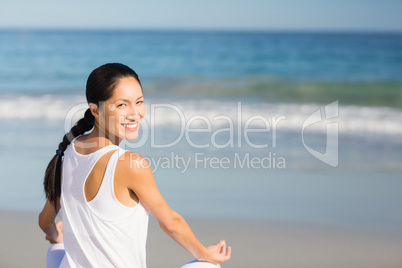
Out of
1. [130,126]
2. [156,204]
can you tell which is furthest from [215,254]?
[130,126]

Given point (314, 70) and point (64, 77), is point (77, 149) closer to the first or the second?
point (64, 77)

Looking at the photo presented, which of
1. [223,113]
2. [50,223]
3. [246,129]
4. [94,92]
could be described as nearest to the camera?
[94,92]

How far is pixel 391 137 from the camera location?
26.2 ft

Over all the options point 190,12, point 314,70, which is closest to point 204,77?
point 314,70

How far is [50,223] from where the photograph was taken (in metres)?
2.32

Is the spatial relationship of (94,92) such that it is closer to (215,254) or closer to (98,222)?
(98,222)

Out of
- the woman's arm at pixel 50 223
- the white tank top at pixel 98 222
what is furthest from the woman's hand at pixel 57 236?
the white tank top at pixel 98 222

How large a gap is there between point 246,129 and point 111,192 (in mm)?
6542

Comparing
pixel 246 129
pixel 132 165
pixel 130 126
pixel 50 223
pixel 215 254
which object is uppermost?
pixel 246 129

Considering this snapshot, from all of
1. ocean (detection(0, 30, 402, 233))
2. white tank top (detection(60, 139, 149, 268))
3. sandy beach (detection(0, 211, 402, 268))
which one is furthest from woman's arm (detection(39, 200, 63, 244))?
ocean (detection(0, 30, 402, 233))

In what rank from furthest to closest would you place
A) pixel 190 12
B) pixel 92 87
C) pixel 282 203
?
pixel 190 12, pixel 282 203, pixel 92 87

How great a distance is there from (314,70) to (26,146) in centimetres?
1162

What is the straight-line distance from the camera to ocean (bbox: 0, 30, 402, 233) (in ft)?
16.2

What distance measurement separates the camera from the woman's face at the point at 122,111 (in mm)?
1987
